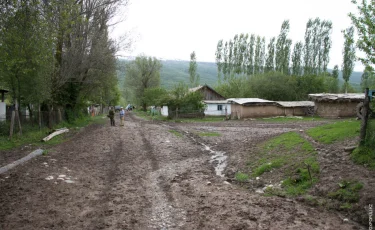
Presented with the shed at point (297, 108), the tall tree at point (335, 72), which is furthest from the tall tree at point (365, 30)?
the tall tree at point (335, 72)

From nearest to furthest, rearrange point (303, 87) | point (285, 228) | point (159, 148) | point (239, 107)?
point (285, 228), point (159, 148), point (239, 107), point (303, 87)

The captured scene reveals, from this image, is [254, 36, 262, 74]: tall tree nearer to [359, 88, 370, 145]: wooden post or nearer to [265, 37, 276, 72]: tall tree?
[265, 37, 276, 72]: tall tree

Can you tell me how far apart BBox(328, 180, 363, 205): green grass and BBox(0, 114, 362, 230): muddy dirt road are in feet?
1.85

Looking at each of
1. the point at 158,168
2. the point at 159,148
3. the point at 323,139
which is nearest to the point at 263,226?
the point at 158,168

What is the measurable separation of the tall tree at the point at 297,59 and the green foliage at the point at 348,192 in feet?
196

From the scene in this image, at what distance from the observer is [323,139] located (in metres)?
10.8

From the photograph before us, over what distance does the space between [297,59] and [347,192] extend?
61453mm

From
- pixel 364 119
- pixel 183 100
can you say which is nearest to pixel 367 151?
pixel 364 119

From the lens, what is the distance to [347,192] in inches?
246

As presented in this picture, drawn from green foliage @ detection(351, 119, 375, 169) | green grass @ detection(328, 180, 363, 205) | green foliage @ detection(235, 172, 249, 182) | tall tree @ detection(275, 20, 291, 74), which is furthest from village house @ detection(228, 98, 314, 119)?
green grass @ detection(328, 180, 363, 205)

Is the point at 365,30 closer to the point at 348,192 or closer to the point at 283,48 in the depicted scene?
the point at 348,192

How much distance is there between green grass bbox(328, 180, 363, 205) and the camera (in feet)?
19.8

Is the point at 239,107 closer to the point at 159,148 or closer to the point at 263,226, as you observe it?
the point at 159,148

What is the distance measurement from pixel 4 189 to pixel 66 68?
16.3 meters
